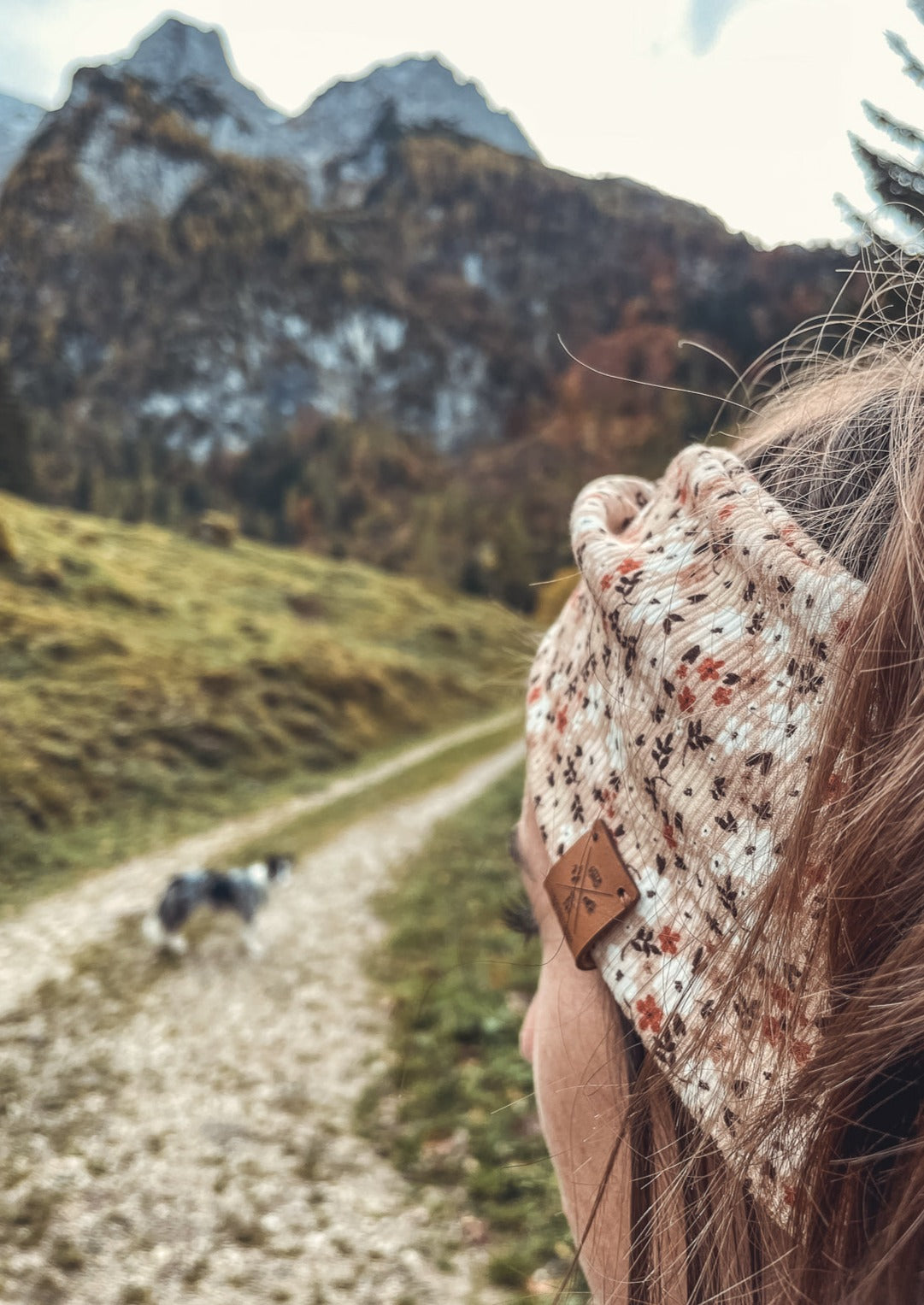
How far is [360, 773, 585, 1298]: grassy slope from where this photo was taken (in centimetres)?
353

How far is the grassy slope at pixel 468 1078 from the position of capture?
3.53m

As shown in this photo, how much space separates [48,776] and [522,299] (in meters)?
93.2

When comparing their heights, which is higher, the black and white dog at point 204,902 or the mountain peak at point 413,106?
the mountain peak at point 413,106

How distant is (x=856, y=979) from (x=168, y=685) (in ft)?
52.5

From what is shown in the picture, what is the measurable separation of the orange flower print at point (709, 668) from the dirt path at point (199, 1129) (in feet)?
12.3

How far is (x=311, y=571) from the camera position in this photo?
106 feet

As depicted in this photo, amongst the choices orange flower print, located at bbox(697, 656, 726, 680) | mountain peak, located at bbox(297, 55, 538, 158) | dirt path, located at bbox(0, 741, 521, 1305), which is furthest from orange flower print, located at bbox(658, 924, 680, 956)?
mountain peak, located at bbox(297, 55, 538, 158)

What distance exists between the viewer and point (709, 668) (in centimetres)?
68

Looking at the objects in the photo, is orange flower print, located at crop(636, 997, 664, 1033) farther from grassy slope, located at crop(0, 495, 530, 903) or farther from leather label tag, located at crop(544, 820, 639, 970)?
grassy slope, located at crop(0, 495, 530, 903)

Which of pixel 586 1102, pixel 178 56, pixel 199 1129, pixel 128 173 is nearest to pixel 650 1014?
pixel 586 1102

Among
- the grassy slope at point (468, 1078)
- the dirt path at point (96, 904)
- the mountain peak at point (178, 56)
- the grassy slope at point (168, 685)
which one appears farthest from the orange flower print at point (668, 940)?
the mountain peak at point (178, 56)

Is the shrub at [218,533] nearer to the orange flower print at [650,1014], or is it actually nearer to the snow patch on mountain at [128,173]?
the orange flower print at [650,1014]

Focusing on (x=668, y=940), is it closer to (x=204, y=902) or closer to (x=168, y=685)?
(x=204, y=902)

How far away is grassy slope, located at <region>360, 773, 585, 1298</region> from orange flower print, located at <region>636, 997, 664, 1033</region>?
111 cm
